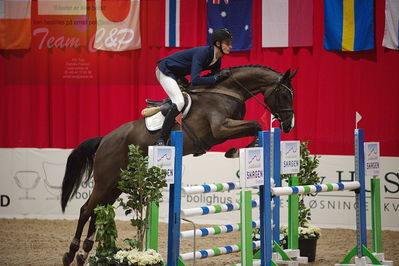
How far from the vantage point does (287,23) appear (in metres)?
8.20

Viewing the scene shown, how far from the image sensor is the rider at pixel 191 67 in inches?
201

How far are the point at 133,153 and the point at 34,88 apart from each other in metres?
Result: 5.65

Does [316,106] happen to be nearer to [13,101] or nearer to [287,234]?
[287,234]

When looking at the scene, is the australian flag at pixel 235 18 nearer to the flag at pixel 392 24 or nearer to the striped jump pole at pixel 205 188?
the flag at pixel 392 24

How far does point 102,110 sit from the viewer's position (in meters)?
9.14

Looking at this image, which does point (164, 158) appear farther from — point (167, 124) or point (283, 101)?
point (283, 101)

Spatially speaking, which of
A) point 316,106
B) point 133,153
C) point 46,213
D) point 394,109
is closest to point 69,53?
point 46,213

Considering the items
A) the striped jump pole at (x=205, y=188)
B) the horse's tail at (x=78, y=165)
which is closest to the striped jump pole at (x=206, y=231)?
the striped jump pole at (x=205, y=188)

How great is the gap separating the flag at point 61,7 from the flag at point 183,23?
1240mm

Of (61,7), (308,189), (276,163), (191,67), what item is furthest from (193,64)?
(61,7)

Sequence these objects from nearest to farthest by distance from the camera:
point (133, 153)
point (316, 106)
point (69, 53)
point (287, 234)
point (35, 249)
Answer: point (133, 153) < point (287, 234) < point (35, 249) < point (316, 106) < point (69, 53)

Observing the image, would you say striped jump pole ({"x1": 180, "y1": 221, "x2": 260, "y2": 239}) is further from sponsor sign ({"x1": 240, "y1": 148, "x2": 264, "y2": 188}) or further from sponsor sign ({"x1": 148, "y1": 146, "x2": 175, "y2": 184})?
sponsor sign ({"x1": 240, "y1": 148, "x2": 264, "y2": 188})

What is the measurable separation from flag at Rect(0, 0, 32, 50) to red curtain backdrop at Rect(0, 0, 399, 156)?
0.42 feet

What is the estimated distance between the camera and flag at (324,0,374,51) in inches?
313
